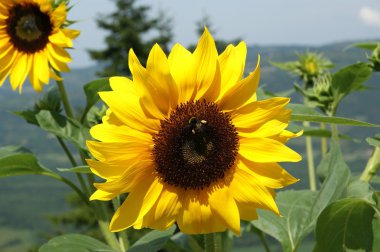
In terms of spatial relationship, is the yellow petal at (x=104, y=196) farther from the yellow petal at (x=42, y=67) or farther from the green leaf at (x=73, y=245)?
the yellow petal at (x=42, y=67)

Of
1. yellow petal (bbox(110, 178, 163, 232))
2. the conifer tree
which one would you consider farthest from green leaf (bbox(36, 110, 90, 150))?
the conifer tree

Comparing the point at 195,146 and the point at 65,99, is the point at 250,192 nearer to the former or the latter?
the point at 195,146

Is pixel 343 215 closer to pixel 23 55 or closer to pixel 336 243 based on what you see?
pixel 336 243

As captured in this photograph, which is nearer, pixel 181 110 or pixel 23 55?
pixel 181 110

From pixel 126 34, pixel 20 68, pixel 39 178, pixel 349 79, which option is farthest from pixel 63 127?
pixel 39 178

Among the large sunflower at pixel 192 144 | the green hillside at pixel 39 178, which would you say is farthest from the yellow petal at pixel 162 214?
the green hillside at pixel 39 178

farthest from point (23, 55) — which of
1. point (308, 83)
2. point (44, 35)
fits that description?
point (308, 83)
